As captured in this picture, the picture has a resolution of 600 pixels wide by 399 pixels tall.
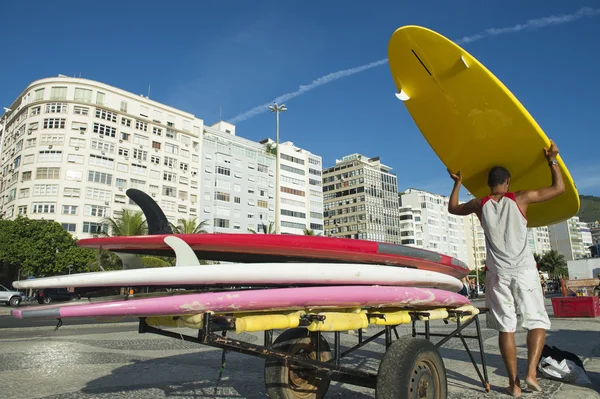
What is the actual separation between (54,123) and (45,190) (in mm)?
8601

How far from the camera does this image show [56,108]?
50438 millimetres

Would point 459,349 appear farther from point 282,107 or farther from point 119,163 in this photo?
point 119,163

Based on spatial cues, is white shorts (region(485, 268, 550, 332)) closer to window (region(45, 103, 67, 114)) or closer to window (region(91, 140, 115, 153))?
window (region(91, 140, 115, 153))

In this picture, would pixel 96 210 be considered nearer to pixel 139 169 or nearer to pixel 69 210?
pixel 69 210

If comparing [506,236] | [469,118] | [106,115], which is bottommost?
[506,236]

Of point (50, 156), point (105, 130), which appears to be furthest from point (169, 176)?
point (50, 156)

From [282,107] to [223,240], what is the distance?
3946 centimetres

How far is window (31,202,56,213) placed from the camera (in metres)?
46.2

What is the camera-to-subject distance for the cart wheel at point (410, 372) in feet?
7.75

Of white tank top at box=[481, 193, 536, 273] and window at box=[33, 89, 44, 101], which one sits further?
window at box=[33, 89, 44, 101]

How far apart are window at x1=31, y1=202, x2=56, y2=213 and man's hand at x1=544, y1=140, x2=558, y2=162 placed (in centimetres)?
5202

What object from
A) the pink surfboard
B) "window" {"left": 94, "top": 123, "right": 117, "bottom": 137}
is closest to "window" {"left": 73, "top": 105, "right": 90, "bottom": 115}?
"window" {"left": 94, "top": 123, "right": 117, "bottom": 137}

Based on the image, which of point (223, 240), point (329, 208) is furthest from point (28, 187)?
point (329, 208)

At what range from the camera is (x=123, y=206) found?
5122 cm
